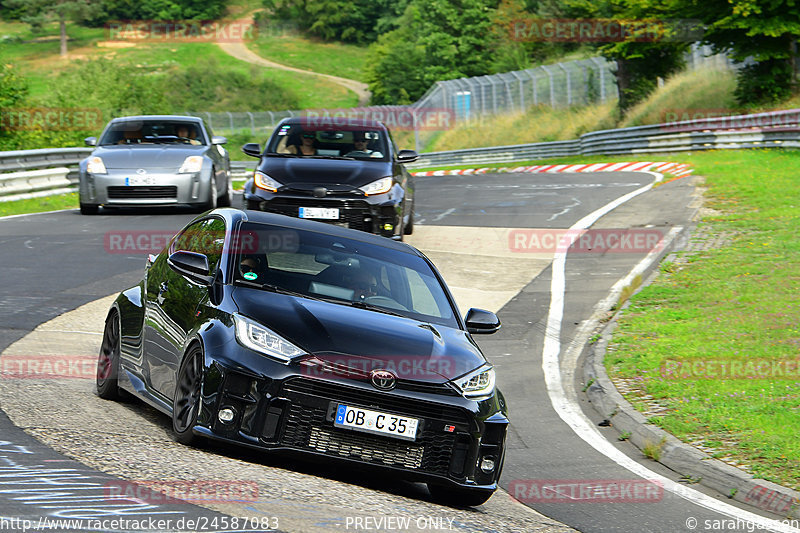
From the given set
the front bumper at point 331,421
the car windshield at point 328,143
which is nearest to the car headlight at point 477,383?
the front bumper at point 331,421

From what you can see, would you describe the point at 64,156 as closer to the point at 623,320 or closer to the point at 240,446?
the point at 623,320

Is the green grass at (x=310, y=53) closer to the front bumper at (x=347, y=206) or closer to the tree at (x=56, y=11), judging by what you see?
the tree at (x=56, y=11)

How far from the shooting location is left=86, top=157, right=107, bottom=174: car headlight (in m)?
19.4

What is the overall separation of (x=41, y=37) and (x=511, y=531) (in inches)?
5442

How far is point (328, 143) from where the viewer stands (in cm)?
1659

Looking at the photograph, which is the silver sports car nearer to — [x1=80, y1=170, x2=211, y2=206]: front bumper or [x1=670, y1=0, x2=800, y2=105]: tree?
[x1=80, y1=170, x2=211, y2=206]: front bumper

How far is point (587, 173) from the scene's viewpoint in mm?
31484

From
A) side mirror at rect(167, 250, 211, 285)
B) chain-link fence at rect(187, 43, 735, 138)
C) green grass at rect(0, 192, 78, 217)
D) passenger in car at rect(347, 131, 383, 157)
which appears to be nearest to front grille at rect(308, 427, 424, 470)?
side mirror at rect(167, 250, 211, 285)

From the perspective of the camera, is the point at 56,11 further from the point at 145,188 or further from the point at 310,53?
the point at 145,188

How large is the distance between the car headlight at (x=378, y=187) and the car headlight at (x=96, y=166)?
19.8 ft

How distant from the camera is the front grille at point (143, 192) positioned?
63.6ft

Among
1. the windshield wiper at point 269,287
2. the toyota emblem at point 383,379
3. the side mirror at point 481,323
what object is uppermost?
the windshield wiper at point 269,287

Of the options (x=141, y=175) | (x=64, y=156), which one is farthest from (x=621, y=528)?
(x=64, y=156)

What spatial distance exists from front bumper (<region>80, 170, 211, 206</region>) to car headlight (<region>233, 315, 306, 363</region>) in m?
13.4
